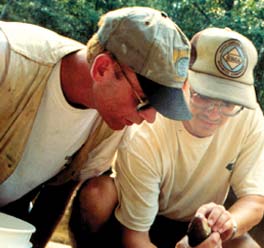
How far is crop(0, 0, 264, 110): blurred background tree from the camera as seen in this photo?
29.0ft

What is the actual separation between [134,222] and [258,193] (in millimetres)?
633

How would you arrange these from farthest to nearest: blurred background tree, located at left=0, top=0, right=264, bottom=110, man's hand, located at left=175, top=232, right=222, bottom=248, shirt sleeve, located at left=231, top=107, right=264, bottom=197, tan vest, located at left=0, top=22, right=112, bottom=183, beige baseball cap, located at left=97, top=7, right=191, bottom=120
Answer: blurred background tree, located at left=0, top=0, right=264, bottom=110
shirt sleeve, located at left=231, top=107, right=264, bottom=197
man's hand, located at left=175, top=232, right=222, bottom=248
tan vest, located at left=0, top=22, right=112, bottom=183
beige baseball cap, located at left=97, top=7, right=191, bottom=120

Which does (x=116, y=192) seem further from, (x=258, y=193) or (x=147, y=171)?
(x=258, y=193)

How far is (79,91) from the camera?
7.36ft

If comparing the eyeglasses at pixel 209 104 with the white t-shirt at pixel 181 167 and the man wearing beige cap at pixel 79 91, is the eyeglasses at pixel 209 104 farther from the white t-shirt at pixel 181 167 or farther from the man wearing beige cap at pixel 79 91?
the man wearing beige cap at pixel 79 91

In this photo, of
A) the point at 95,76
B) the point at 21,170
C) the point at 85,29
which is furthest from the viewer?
the point at 85,29

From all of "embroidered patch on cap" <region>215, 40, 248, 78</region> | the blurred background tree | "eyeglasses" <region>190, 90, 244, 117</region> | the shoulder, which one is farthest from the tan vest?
the blurred background tree

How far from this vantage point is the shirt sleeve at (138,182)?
8.34 feet

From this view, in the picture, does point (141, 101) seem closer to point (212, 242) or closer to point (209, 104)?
point (209, 104)

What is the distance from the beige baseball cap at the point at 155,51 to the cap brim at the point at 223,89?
493 mm

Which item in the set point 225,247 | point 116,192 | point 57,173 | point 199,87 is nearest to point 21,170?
point 57,173

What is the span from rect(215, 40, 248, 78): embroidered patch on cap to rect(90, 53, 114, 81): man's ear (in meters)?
0.72

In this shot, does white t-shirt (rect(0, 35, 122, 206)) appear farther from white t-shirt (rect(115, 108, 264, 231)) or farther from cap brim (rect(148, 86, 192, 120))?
cap brim (rect(148, 86, 192, 120))

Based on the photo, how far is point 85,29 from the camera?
9414 mm
